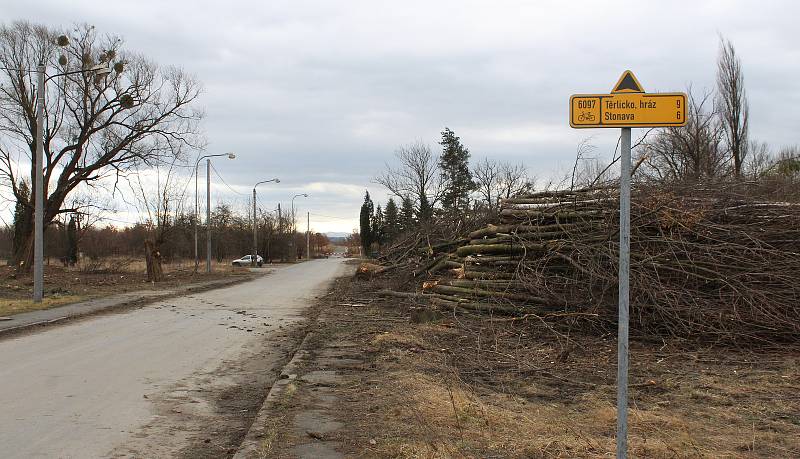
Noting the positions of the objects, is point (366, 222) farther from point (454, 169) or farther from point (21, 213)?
point (21, 213)

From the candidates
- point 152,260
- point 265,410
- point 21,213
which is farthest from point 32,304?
point 21,213

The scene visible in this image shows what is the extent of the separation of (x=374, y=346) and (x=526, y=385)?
10.1 feet

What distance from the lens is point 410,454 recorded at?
13.9 ft

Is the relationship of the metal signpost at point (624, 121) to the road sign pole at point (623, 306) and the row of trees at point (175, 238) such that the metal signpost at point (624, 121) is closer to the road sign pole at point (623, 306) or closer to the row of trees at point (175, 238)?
the road sign pole at point (623, 306)

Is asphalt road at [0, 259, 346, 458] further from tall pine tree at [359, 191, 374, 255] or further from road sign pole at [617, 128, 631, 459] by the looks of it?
tall pine tree at [359, 191, 374, 255]

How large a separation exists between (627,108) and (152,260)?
26.5 metres

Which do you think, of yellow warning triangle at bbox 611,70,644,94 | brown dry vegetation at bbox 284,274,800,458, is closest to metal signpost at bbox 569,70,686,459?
yellow warning triangle at bbox 611,70,644,94

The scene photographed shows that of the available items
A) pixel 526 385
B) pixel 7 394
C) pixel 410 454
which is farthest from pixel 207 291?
pixel 410 454

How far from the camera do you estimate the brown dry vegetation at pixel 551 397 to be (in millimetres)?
4457

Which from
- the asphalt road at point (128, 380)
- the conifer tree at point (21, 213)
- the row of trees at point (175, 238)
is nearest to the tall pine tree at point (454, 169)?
the row of trees at point (175, 238)

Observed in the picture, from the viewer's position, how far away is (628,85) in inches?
141

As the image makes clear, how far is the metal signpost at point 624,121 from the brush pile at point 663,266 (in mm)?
5762

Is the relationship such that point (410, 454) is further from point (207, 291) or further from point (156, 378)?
point (207, 291)

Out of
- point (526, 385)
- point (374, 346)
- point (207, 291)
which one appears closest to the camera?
point (526, 385)
